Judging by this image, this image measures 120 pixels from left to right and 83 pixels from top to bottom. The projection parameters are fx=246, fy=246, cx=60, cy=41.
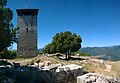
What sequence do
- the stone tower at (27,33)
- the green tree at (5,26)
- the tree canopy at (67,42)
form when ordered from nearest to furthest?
the green tree at (5,26) → the stone tower at (27,33) → the tree canopy at (67,42)

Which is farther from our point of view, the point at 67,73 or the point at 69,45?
the point at 69,45

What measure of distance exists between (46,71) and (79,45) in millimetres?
36371

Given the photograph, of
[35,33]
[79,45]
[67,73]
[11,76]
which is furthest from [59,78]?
[79,45]

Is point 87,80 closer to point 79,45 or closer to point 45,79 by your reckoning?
point 45,79

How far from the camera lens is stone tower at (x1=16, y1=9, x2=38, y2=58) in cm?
5084

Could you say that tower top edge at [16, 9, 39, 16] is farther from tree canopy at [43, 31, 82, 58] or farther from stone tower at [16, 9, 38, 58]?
tree canopy at [43, 31, 82, 58]

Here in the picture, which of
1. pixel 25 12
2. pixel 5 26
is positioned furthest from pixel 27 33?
pixel 5 26

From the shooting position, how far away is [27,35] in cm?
5094

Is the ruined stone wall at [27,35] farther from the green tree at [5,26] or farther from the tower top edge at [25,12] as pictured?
the green tree at [5,26]

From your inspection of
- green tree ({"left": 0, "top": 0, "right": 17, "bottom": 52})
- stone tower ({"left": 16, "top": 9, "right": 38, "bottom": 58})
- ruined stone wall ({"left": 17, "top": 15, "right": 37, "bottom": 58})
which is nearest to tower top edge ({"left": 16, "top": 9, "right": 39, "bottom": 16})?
stone tower ({"left": 16, "top": 9, "right": 38, "bottom": 58})

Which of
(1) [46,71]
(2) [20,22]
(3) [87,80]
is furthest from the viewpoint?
(2) [20,22]

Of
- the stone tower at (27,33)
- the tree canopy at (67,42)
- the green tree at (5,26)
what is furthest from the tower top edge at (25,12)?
the green tree at (5,26)

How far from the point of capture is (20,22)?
5088 centimetres

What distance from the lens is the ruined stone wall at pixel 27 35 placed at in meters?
50.8
